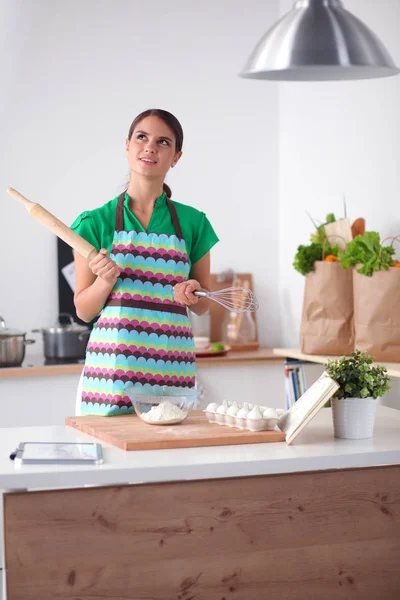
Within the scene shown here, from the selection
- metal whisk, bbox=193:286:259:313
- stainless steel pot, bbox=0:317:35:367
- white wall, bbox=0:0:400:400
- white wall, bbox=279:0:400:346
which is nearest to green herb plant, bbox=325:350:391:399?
metal whisk, bbox=193:286:259:313

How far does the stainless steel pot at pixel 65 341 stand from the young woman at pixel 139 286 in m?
1.44

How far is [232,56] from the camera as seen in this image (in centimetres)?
423

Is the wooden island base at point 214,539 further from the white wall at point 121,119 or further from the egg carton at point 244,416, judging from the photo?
the white wall at point 121,119

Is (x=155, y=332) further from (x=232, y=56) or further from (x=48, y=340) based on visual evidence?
Answer: (x=232, y=56)

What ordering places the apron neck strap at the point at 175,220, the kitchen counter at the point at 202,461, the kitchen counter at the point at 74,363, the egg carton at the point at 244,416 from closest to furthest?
the kitchen counter at the point at 202,461
the egg carton at the point at 244,416
the apron neck strap at the point at 175,220
the kitchen counter at the point at 74,363

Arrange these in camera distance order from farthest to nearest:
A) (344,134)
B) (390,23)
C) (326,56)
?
1. (344,134)
2. (390,23)
3. (326,56)

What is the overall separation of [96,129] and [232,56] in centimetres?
75

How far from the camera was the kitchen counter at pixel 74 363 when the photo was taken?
349cm

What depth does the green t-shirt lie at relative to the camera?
224 cm

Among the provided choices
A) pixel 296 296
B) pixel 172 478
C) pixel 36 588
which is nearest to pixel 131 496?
pixel 172 478

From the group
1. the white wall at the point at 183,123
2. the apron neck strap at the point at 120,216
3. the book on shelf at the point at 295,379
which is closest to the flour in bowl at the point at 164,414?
the apron neck strap at the point at 120,216

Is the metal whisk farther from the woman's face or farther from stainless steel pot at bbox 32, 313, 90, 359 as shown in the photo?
stainless steel pot at bbox 32, 313, 90, 359

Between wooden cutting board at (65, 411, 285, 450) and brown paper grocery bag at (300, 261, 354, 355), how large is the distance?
1120 mm

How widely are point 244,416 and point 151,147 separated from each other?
2.35 ft
